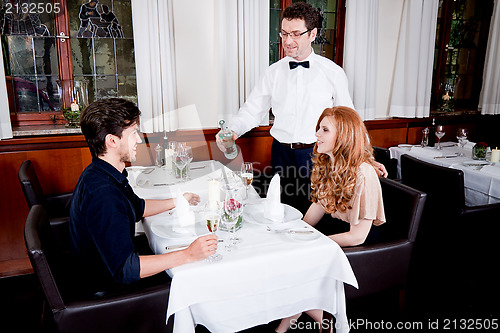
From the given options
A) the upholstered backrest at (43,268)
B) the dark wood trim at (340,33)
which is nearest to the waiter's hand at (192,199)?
the upholstered backrest at (43,268)

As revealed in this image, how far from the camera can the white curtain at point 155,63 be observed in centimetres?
327

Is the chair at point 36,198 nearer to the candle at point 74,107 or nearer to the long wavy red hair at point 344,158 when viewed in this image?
the candle at point 74,107

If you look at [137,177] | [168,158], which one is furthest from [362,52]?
[137,177]

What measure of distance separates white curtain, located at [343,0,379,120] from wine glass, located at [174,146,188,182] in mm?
2263

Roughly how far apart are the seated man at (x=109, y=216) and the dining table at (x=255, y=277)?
0.30 ft

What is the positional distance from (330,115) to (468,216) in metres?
1.51

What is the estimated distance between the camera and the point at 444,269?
9.96ft

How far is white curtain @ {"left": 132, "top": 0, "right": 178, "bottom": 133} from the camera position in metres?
3.27

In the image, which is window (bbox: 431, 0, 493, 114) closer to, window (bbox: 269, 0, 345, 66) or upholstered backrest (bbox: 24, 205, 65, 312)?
window (bbox: 269, 0, 345, 66)

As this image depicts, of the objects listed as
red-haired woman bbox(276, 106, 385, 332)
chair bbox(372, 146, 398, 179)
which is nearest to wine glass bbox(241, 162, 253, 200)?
red-haired woman bbox(276, 106, 385, 332)

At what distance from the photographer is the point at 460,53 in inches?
193

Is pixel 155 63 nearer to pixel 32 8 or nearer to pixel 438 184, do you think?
pixel 32 8

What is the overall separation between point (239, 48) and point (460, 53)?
3.03 meters

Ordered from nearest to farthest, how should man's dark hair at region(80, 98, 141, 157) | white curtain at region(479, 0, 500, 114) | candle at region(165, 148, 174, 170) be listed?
man's dark hair at region(80, 98, 141, 157)
candle at region(165, 148, 174, 170)
white curtain at region(479, 0, 500, 114)
